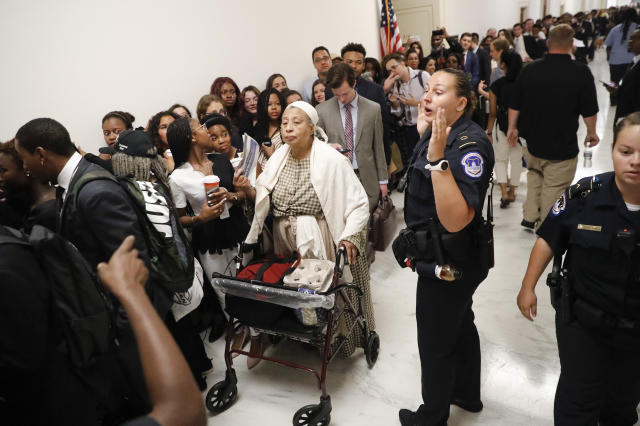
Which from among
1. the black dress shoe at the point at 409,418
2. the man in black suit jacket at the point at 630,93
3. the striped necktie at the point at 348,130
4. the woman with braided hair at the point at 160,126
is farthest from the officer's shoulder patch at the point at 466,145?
the man in black suit jacket at the point at 630,93

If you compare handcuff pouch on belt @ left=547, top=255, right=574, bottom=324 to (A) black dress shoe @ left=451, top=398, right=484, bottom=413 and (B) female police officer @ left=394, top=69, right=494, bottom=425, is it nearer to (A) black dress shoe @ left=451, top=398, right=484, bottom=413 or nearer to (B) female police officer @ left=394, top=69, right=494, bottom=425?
(B) female police officer @ left=394, top=69, right=494, bottom=425

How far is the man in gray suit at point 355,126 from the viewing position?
3834 mm

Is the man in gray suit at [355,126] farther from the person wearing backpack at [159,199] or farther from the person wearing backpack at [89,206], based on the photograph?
the person wearing backpack at [89,206]

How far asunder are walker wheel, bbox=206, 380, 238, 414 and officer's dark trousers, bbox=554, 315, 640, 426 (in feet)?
5.90

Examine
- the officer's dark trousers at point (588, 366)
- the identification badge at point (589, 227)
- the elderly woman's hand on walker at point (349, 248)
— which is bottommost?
the officer's dark trousers at point (588, 366)

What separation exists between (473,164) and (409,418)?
142 centimetres

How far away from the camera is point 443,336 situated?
205 cm

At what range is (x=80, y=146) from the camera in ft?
11.4

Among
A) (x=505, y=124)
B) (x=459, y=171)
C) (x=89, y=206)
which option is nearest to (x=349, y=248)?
(x=459, y=171)

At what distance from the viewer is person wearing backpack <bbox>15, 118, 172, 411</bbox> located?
6.56 feet

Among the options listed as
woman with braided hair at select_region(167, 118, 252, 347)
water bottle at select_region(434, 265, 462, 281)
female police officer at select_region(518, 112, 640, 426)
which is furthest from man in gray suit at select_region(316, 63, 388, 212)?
female police officer at select_region(518, 112, 640, 426)

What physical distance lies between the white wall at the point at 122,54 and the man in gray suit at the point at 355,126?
1510 millimetres

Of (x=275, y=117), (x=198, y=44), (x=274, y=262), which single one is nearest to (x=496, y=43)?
(x=275, y=117)

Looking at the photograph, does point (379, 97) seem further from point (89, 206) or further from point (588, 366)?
point (588, 366)
